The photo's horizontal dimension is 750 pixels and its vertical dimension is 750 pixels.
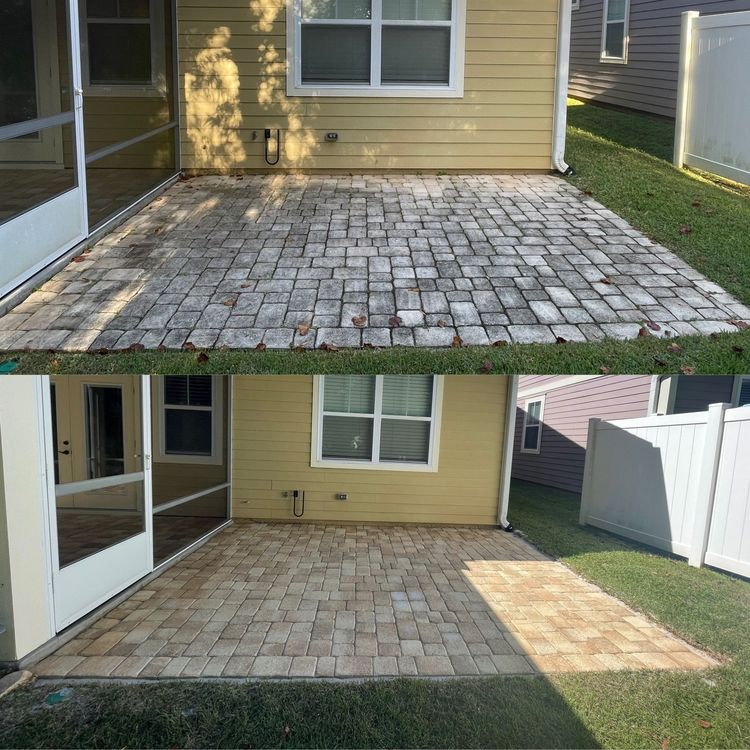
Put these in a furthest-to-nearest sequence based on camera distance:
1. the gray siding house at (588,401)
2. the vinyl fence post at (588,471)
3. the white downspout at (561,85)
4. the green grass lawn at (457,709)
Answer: the white downspout at (561,85) → the vinyl fence post at (588,471) → the gray siding house at (588,401) → the green grass lawn at (457,709)

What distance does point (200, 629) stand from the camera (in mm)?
3490

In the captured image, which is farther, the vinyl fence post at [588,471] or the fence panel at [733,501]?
the vinyl fence post at [588,471]

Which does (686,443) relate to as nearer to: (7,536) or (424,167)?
(7,536)

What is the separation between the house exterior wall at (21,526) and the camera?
127 inches

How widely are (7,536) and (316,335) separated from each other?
6.68 feet

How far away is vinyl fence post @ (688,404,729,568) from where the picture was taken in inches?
119

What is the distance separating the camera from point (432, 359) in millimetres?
4234

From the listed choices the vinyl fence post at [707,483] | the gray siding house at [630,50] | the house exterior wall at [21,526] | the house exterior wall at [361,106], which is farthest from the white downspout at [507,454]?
the gray siding house at [630,50]

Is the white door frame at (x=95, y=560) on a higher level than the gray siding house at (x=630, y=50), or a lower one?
lower

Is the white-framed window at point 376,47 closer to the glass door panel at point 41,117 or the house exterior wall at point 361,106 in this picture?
the house exterior wall at point 361,106

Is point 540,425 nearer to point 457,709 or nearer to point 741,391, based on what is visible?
point 741,391

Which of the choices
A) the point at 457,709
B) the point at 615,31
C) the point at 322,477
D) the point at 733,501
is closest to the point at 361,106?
the point at 322,477

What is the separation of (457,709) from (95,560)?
231cm

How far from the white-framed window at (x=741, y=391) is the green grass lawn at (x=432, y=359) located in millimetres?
735
